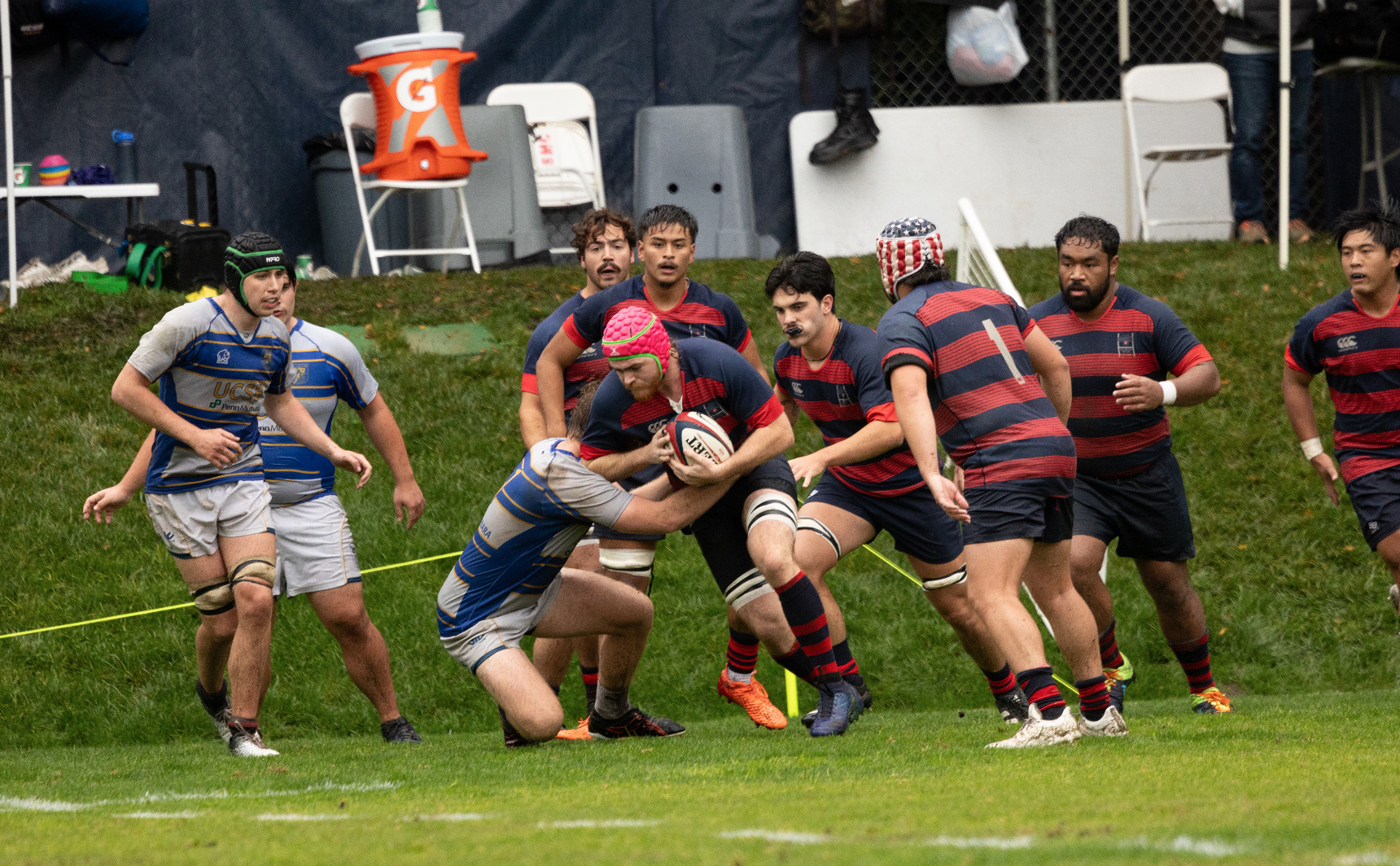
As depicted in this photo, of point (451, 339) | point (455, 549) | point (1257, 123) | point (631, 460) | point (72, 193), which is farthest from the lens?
point (1257, 123)

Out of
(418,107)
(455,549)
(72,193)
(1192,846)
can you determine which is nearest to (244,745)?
(455,549)

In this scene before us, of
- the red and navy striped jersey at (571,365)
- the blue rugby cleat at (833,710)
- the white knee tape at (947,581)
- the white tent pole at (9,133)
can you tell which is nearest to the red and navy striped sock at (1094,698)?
the blue rugby cleat at (833,710)

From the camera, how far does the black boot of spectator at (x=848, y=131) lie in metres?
13.5

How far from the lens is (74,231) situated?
505 inches

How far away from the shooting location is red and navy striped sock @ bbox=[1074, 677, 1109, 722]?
5277 millimetres

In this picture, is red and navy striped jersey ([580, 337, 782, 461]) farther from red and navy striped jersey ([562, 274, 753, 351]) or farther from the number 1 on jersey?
the number 1 on jersey

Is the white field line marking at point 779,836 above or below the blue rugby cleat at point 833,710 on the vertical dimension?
above

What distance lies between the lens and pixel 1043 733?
4.99 metres

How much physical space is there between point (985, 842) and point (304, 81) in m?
11.5

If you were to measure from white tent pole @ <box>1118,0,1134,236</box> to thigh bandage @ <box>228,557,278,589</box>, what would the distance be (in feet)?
31.0

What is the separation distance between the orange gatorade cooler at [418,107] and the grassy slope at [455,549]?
1.22m

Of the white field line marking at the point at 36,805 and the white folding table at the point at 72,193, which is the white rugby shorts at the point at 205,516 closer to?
the white field line marking at the point at 36,805

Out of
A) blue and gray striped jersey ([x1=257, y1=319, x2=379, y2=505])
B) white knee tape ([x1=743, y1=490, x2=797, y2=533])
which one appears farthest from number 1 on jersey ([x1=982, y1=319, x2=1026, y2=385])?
blue and gray striped jersey ([x1=257, y1=319, x2=379, y2=505])

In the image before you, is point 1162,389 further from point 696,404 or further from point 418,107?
point 418,107
